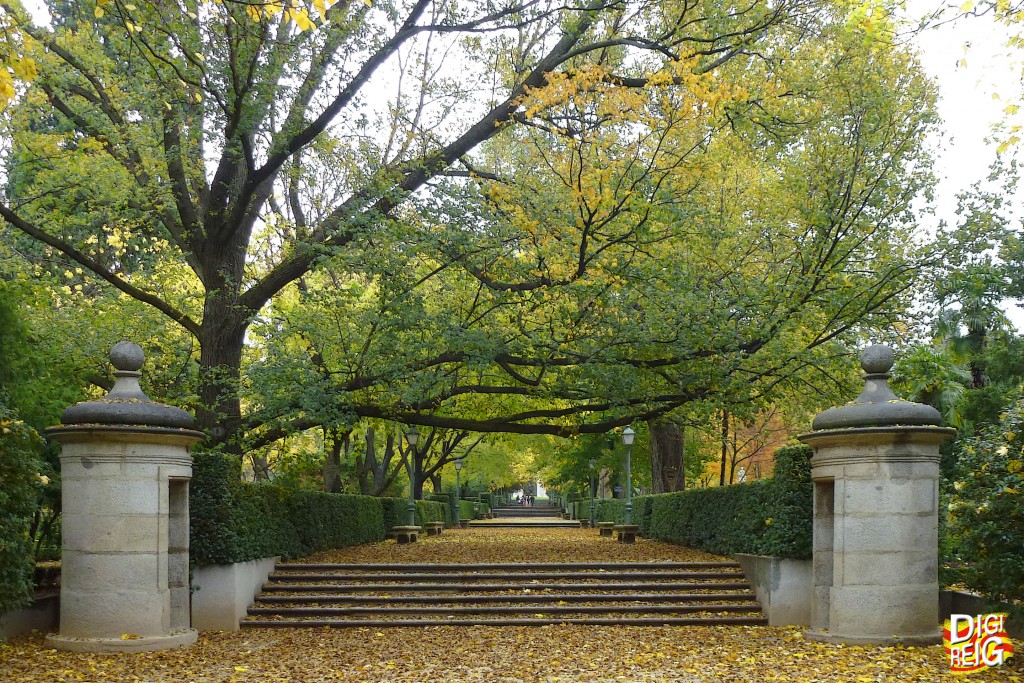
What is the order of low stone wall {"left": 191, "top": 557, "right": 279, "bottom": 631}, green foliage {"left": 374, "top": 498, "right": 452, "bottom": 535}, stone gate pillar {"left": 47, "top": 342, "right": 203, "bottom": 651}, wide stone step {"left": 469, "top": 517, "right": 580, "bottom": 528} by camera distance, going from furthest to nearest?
wide stone step {"left": 469, "top": 517, "right": 580, "bottom": 528} < green foliage {"left": 374, "top": 498, "right": 452, "bottom": 535} < low stone wall {"left": 191, "top": 557, "right": 279, "bottom": 631} < stone gate pillar {"left": 47, "top": 342, "right": 203, "bottom": 651}

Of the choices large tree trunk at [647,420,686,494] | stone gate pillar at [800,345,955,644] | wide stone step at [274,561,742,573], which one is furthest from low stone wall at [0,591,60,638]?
large tree trunk at [647,420,686,494]

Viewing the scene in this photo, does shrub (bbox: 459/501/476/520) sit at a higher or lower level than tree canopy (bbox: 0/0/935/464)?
lower

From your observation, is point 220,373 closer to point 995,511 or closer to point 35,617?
point 35,617

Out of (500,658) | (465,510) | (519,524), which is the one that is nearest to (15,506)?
(500,658)

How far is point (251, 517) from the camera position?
558 inches

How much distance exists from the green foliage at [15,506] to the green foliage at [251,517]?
263cm

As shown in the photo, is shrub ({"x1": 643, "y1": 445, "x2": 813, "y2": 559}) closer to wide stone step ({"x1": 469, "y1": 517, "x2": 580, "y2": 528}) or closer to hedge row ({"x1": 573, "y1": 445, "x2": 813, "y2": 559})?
hedge row ({"x1": 573, "y1": 445, "x2": 813, "y2": 559})

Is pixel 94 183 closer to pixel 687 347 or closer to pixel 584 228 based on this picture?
pixel 584 228

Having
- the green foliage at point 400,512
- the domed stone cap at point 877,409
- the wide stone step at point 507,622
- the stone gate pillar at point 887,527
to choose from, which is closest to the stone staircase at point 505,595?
the wide stone step at point 507,622

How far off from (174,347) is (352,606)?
33.0ft

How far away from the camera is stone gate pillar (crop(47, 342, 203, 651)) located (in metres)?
10.9

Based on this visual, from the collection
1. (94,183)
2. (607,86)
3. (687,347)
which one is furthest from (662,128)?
(94,183)

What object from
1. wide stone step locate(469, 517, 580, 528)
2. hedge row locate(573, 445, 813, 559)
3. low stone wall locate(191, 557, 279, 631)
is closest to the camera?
low stone wall locate(191, 557, 279, 631)

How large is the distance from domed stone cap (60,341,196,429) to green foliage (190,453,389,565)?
53.3 inches
